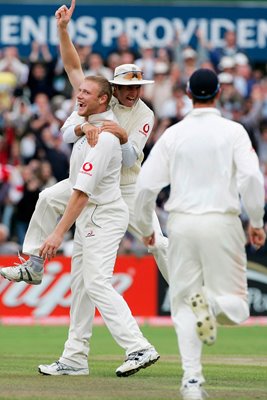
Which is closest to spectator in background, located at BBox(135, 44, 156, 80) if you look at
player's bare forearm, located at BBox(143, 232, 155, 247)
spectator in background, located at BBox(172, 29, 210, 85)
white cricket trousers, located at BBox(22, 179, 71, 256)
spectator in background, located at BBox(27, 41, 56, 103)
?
spectator in background, located at BBox(172, 29, 210, 85)

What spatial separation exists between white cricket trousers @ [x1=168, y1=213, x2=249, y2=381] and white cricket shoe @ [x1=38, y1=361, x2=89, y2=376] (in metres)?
2.22

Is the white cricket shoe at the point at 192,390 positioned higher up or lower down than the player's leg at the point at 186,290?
lower down

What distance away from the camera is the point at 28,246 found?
37.1ft

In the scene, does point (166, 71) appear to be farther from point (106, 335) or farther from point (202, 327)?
point (202, 327)

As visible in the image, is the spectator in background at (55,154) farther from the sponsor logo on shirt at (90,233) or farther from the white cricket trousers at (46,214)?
the sponsor logo on shirt at (90,233)

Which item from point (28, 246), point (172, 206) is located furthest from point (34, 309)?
point (172, 206)

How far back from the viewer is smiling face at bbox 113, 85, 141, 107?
11.2m

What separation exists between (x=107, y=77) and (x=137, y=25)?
5.84 feet

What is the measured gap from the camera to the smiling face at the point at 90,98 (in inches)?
424

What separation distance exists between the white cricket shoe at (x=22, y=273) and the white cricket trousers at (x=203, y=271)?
2293 millimetres

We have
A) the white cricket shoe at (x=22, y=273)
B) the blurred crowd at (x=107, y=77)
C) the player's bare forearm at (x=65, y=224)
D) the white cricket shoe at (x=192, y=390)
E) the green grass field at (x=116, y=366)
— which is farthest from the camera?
the blurred crowd at (x=107, y=77)

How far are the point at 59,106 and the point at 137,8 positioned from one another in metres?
2.38

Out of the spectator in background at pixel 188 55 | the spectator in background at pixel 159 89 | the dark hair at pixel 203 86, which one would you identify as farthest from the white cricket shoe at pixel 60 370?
the spectator in background at pixel 188 55

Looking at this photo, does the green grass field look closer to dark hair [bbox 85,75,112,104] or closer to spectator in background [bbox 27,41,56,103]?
dark hair [bbox 85,75,112,104]
